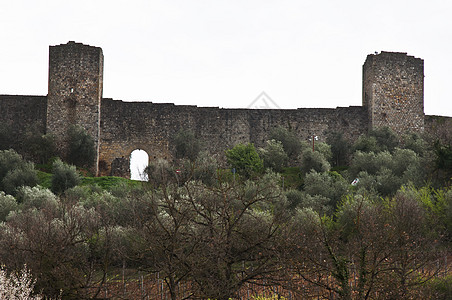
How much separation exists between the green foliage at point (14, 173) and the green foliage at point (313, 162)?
42.6 feet

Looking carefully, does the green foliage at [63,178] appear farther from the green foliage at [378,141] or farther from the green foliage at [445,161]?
the green foliage at [445,161]

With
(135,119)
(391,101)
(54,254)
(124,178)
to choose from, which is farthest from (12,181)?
(391,101)

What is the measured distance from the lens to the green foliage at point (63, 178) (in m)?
26.7

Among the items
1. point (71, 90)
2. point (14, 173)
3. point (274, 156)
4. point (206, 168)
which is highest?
point (71, 90)

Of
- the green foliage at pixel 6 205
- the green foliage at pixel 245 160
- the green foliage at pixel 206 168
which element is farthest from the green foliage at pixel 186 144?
the green foliage at pixel 6 205

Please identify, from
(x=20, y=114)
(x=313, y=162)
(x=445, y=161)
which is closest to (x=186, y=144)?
(x=313, y=162)

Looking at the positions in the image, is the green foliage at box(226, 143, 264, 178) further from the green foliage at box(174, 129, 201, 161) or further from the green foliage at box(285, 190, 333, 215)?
the green foliage at box(285, 190, 333, 215)

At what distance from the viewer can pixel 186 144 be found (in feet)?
108

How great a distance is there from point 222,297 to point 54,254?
14.5 ft

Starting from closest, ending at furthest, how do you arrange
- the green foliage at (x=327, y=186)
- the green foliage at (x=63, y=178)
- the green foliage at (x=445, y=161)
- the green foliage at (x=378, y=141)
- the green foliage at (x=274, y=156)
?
the green foliage at (x=445, y=161) < the green foliage at (x=327, y=186) < the green foliage at (x=63, y=178) < the green foliage at (x=274, y=156) < the green foliage at (x=378, y=141)

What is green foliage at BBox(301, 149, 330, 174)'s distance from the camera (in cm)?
3019

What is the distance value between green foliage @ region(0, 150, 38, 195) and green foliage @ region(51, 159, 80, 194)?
3.24ft

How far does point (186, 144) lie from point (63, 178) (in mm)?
8058

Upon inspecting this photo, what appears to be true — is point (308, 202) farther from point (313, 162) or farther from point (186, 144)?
point (186, 144)
